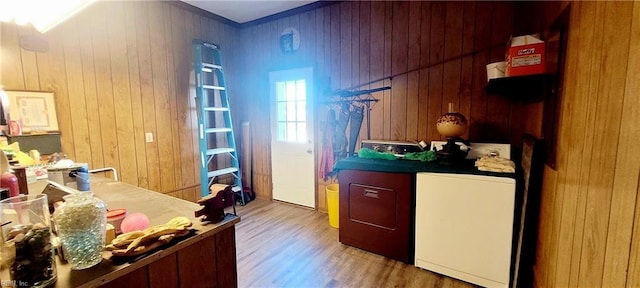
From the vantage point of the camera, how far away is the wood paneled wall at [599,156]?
0.78 metres

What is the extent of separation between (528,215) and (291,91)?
2778 millimetres

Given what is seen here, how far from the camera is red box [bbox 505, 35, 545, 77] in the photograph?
1.71 meters

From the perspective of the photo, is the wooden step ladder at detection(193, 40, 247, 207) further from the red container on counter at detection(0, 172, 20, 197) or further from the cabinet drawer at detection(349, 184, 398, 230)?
the red container on counter at detection(0, 172, 20, 197)

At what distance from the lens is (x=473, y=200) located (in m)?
1.88

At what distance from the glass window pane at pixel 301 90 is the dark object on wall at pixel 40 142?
2.39 metres

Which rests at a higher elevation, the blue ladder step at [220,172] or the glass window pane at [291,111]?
the glass window pane at [291,111]

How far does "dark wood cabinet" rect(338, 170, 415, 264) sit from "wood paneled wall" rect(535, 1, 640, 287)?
0.92 meters

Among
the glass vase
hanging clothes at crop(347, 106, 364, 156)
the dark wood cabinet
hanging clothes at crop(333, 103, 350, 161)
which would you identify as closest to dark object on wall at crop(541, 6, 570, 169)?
the dark wood cabinet

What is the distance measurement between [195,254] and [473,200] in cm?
176

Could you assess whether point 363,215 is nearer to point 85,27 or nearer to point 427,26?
point 427,26

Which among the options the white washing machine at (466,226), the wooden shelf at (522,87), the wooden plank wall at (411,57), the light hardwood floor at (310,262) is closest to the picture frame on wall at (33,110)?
the light hardwood floor at (310,262)

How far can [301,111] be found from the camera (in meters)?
3.54

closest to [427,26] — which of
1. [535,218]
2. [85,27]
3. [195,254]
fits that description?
[535,218]

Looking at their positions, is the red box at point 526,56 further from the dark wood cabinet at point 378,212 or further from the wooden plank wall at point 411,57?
the dark wood cabinet at point 378,212
